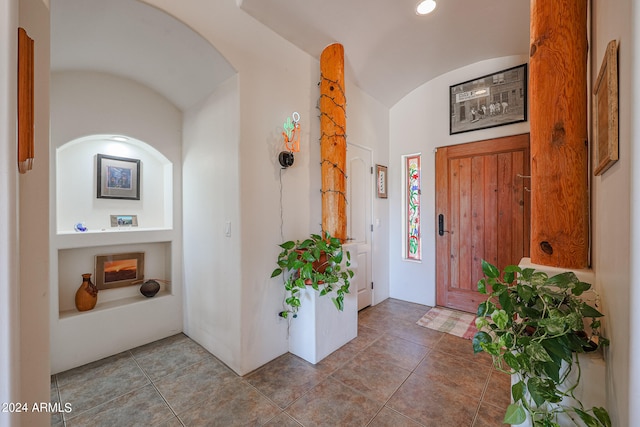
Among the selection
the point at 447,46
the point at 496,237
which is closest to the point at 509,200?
the point at 496,237

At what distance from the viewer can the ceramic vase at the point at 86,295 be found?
2074 mm

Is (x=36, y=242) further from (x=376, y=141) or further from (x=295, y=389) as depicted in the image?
(x=376, y=141)

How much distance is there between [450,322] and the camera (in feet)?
8.95

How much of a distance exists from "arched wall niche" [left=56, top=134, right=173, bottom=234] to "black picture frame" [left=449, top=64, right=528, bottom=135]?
332cm

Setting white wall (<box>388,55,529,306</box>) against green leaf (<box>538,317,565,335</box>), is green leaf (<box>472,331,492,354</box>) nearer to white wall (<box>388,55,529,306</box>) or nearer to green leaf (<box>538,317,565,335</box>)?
green leaf (<box>538,317,565,335</box>)

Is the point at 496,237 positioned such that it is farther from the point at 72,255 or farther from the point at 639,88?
the point at 72,255

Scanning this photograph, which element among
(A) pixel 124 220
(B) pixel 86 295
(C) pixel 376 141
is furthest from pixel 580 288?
(A) pixel 124 220

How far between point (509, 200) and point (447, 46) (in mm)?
1788

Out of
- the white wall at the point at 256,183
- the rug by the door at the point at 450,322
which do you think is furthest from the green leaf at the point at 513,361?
the rug by the door at the point at 450,322

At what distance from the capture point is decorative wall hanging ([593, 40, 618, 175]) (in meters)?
0.77

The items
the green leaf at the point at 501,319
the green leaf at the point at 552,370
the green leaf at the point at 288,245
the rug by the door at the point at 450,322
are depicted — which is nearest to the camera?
the green leaf at the point at 552,370

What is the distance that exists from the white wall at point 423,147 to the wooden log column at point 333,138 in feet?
4.73

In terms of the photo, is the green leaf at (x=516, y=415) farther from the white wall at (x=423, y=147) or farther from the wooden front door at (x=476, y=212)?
the white wall at (x=423, y=147)

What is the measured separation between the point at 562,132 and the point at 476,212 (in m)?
1.91
